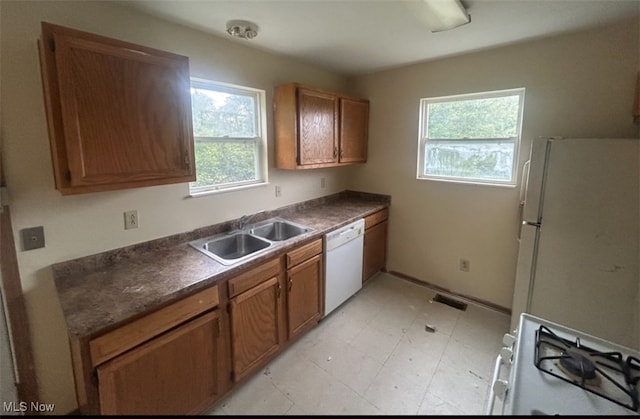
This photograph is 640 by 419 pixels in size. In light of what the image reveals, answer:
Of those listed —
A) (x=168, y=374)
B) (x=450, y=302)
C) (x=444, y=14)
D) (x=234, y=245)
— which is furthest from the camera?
(x=450, y=302)

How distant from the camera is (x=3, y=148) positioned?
1.32 m

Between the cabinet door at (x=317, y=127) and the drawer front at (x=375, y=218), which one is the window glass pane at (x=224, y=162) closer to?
the cabinet door at (x=317, y=127)

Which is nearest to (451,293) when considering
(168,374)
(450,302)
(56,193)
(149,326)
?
(450,302)

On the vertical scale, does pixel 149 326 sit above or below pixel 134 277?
below

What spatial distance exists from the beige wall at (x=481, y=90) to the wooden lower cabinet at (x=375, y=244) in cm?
11

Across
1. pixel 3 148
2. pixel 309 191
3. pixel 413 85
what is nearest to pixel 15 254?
pixel 3 148

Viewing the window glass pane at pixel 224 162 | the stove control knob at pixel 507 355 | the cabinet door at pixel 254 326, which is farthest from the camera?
the window glass pane at pixel 224 162

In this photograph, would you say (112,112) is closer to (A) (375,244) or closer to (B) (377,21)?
(B) (377,21)

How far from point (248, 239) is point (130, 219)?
2.70 ft

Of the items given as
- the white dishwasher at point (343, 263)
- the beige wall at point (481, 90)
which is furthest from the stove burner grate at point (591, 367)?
the beige wall at point (481, 90)

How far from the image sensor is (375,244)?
3.14m

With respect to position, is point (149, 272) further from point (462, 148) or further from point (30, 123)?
point (462, 148)

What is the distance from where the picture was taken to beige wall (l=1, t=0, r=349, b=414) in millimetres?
1339

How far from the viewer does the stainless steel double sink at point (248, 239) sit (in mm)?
2072
